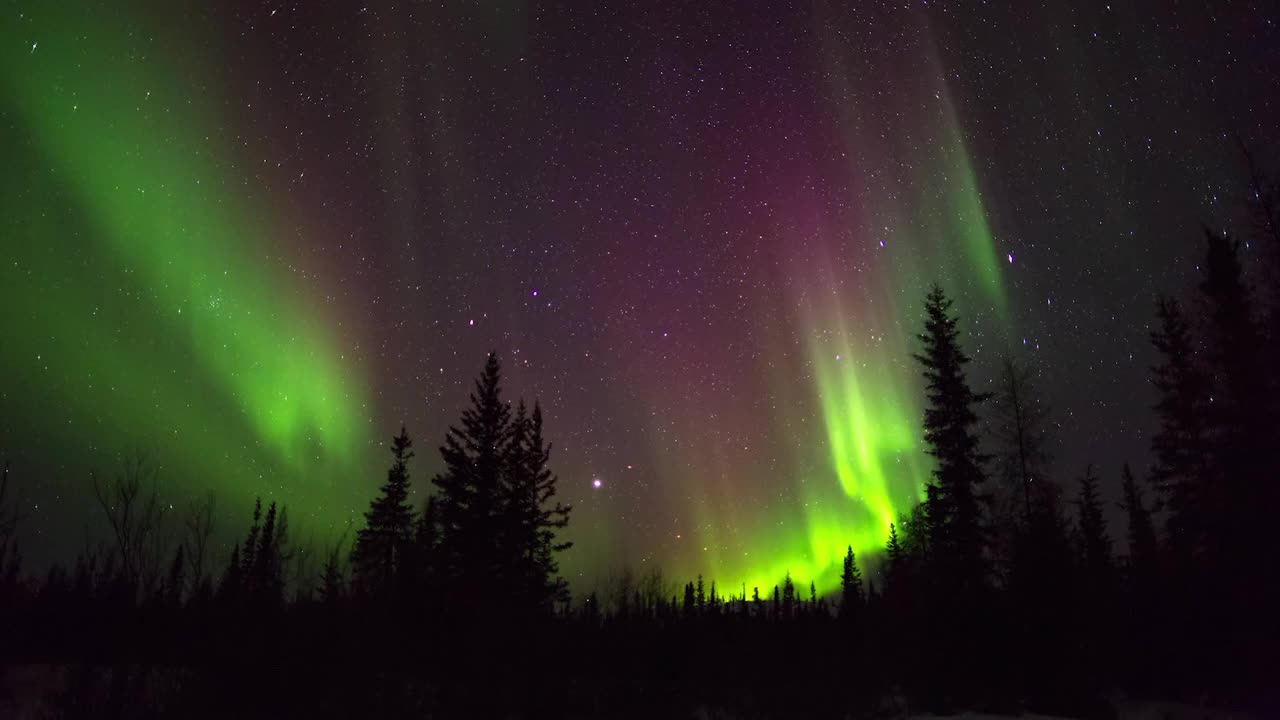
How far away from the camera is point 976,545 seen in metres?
28.1

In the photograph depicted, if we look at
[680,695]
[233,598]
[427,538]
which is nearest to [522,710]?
[680,695]

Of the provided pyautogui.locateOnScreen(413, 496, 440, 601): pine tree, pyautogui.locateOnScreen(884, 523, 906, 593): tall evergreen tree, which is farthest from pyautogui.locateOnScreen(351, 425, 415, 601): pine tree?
pyautogui.locateOnScreen(884, 523, 906, 593): tall evergreen tree

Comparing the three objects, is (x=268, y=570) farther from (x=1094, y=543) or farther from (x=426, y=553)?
(x=1094, y=543)

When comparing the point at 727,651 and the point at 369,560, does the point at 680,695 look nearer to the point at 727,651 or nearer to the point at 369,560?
the point at 727,651

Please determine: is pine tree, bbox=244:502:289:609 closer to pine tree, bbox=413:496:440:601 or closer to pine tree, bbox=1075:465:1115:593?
pine tree, bbox=413:496:440:601

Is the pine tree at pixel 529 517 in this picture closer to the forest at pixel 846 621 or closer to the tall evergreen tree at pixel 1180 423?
the forest at pixel 846 621

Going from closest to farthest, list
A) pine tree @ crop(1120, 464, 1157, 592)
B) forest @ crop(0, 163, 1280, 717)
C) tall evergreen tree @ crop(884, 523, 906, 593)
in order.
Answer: forest @ crop(0, 163, 1280, 717), pine tree @ crop(1120, 464, 1157, 592), tall evergreen tree @ crop(884, 523, 906, 593)

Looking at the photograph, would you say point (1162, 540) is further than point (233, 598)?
Yes

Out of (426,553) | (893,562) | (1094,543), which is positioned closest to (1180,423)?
(1094,543)

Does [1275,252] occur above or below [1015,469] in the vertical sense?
above

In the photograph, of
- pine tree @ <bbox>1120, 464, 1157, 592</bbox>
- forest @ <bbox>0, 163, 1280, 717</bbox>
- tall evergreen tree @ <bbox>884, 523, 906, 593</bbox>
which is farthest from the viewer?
tall evergreen tree @ <bbox>884, 523, 906, 593</bbox>

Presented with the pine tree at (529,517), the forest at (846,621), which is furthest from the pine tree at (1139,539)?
the pine tree at (529,517)

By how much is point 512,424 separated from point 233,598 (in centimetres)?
2050

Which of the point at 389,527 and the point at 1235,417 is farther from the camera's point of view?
the point at 389,527
